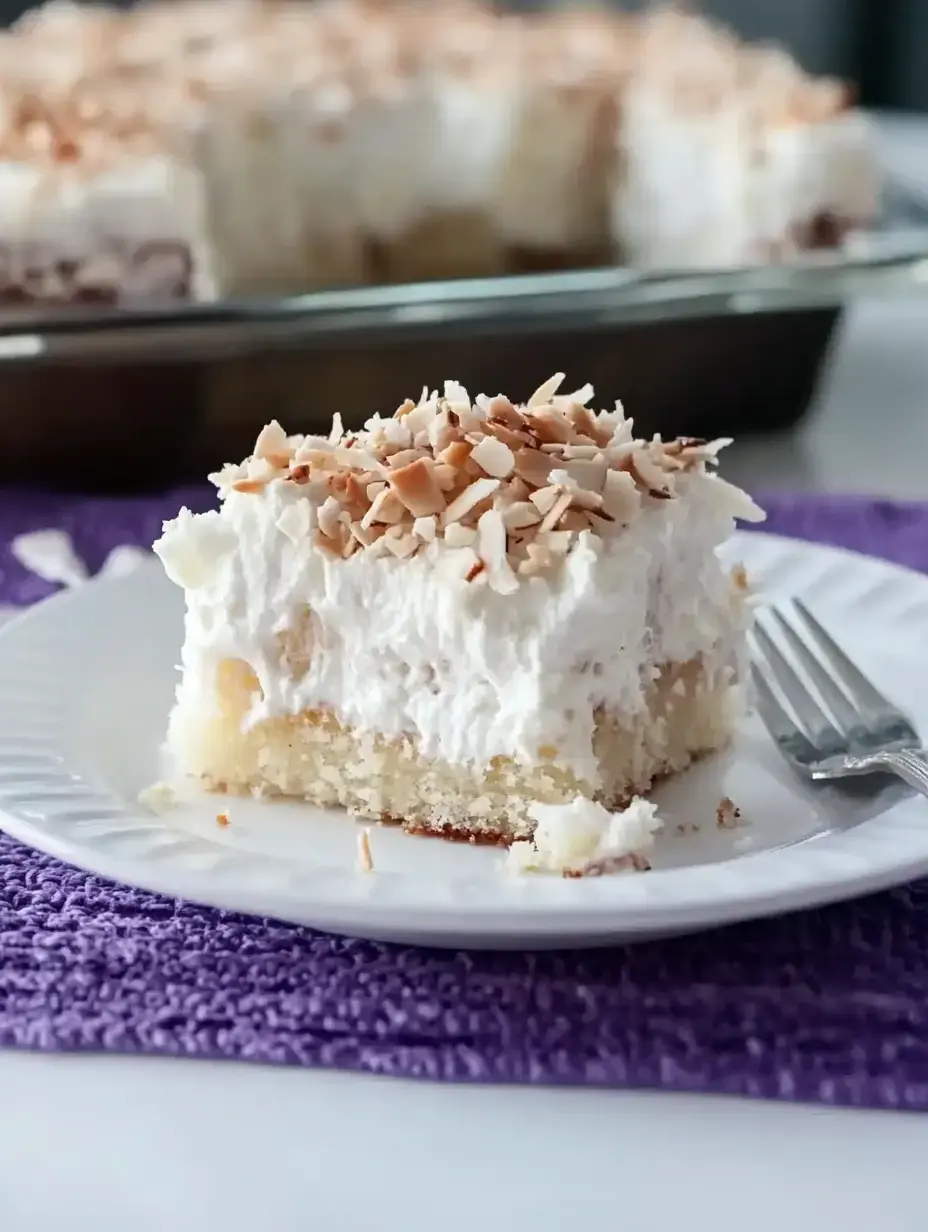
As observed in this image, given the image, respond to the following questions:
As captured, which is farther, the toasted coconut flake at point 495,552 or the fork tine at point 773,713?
the fork tine at point 773,713

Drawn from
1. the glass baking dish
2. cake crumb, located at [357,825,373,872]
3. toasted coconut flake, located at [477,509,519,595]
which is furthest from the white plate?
the glass baking dish

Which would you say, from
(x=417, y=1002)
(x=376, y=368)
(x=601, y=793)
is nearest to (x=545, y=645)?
(x=601, y=793)

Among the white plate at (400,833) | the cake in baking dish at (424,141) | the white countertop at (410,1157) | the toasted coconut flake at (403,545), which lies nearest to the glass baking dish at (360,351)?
the cake in baking dish at (424,141)

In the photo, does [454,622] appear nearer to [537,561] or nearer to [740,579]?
[537,561]

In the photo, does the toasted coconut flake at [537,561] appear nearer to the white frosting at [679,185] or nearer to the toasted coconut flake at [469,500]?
the toasted coconut flake at [469,500]

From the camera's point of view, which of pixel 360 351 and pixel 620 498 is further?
pixel 360 351

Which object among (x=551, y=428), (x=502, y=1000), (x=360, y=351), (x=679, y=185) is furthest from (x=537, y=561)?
(x=679, y=185)
